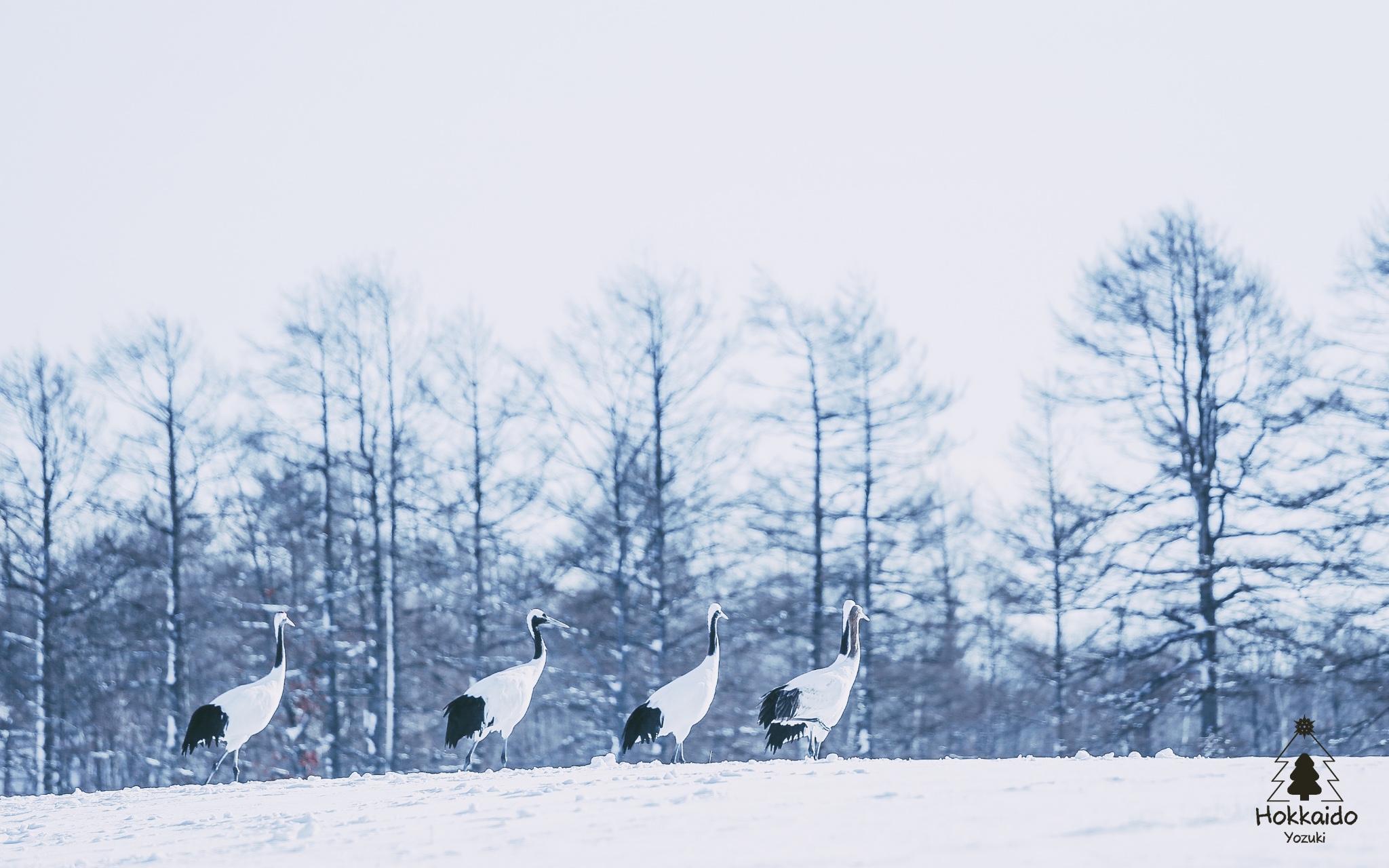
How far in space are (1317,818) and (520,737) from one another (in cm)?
3737

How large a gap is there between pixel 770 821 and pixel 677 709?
7939 mm

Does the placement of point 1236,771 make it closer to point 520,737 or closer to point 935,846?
→ point 935,846

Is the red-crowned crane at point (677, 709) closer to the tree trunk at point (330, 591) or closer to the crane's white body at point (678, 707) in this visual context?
Answer: the crane's white body at point (678, 707)

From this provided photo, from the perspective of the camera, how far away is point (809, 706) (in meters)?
16.0

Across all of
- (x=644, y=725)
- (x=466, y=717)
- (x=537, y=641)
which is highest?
(x=537, y=641)

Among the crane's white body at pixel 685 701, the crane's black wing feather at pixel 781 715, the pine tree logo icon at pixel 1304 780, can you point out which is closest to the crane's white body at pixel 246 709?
the crane's white body at pixel 685 701

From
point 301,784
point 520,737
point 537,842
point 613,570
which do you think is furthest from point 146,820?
point 520,737

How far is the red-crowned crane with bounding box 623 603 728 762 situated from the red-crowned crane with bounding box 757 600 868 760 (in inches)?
30.5

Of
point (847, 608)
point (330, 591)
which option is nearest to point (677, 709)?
point (847, 608)

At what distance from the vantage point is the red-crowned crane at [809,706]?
15.9m

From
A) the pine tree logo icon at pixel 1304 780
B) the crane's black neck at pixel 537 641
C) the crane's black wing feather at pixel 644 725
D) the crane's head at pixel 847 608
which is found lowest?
the crane's black wing feather at pixel 644 725
